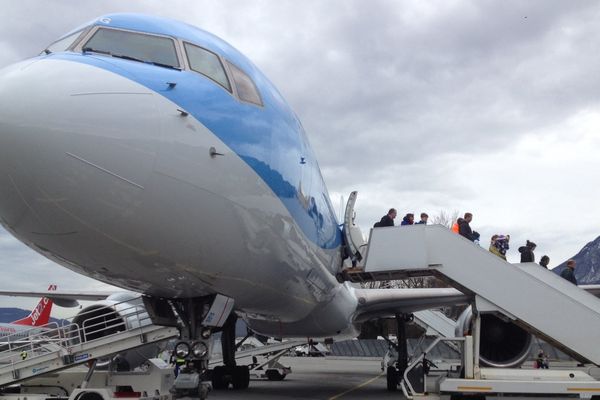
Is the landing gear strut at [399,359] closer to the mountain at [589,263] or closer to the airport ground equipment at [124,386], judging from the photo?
the airport ground equipment at [124,386]

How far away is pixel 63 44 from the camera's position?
6410mm

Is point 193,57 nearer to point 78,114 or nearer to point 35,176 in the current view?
point 78,114

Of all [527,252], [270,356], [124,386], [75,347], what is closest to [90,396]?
[124,386]

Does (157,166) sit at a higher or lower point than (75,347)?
higher

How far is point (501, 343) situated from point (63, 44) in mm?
7511

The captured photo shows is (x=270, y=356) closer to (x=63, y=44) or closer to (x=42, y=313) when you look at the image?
(x=63, y=44)

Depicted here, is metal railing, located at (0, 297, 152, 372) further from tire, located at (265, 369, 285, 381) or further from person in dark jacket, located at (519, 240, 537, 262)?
tire, located at (265, 369, 285, 381)

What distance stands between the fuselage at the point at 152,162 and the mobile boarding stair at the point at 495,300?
140 cm

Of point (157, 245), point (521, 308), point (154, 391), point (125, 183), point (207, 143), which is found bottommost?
point (154, 391)

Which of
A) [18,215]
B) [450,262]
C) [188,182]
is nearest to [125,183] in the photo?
[188,182]

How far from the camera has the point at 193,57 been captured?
6.41m

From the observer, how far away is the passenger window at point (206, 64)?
6.35 m

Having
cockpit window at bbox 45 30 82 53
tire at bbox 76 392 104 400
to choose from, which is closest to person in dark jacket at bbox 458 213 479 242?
tire at bbox 76 392 104 400

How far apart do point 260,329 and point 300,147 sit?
6.46 metres
